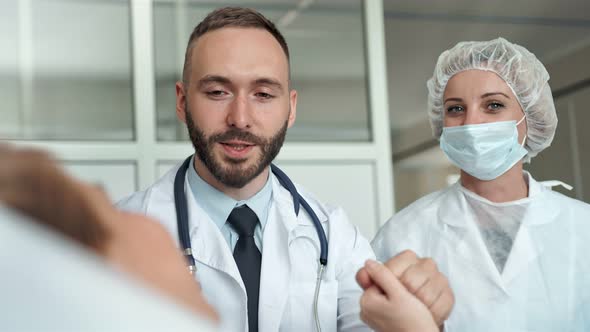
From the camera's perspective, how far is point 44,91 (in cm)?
219

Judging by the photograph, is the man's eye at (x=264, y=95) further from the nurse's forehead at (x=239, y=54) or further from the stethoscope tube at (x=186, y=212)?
the stethoscope tube at (x=186, y=212)

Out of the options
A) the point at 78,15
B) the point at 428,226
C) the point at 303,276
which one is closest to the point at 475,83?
the point at 428,226

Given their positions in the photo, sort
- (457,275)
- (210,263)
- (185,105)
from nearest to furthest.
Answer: (210,263)
(185,105)
(457,275)

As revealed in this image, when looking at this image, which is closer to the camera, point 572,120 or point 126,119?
point 126,119

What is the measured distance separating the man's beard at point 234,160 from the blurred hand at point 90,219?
1.08m

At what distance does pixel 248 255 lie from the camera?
135cm

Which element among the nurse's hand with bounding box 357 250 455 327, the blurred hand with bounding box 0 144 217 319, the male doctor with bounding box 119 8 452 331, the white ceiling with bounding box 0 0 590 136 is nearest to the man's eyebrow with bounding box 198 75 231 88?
the male doctor with bounding box 119 8 452 331

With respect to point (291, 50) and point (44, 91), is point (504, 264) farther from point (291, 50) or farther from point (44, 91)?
point (44, 91)

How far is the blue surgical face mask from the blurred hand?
156 cm

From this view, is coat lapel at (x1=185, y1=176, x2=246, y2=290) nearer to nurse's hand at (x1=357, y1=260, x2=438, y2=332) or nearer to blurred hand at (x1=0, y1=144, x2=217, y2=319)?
nurse's hand at (x1=357, y1=260, x2=438, y2=332)

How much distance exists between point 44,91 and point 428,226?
1.25 metres

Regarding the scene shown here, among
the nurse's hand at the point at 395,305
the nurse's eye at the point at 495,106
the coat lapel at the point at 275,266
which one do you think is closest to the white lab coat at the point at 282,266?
the coat lapel at the point at 275,266

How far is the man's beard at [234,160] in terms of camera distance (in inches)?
53.6

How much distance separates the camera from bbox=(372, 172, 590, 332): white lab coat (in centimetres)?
160
